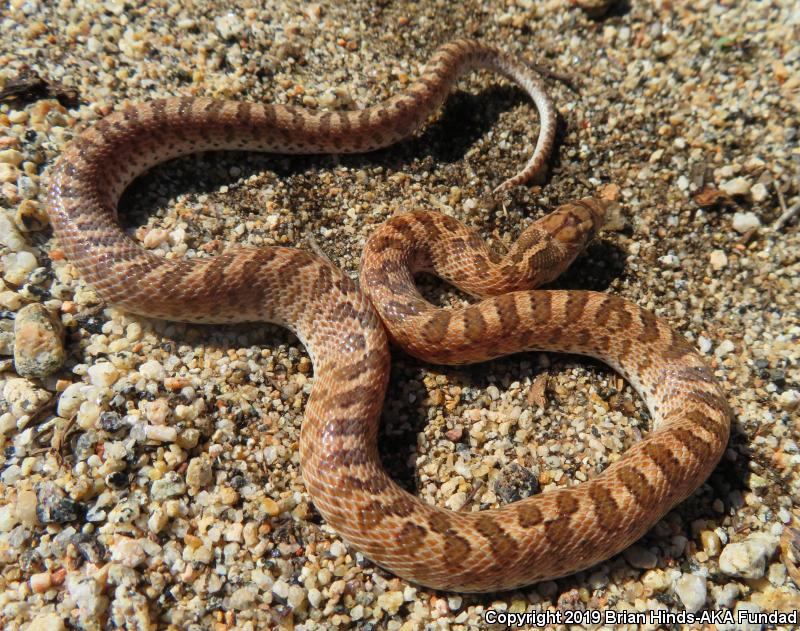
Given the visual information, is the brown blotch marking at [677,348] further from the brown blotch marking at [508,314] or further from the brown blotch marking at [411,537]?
the brown blotch marking at [411,537]

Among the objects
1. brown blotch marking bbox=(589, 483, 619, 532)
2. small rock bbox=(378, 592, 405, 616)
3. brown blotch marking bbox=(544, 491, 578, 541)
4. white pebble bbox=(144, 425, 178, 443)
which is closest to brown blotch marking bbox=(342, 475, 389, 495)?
small rock bbox=(378, 592, 405, 616)

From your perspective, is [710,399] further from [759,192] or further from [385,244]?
[385,244]

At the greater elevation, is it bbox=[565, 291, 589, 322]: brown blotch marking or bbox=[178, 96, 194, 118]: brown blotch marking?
bbox=[178, 96, 194, 118]: brown blotch marking

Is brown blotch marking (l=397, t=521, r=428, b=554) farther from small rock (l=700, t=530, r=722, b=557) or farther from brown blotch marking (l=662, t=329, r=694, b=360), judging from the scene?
brown blotch marking (l=662, t=329, r=694, b=360)

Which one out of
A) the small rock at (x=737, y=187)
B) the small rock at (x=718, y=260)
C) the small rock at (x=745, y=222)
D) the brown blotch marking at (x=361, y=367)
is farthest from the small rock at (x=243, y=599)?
the small rock at (x=737, y=187)

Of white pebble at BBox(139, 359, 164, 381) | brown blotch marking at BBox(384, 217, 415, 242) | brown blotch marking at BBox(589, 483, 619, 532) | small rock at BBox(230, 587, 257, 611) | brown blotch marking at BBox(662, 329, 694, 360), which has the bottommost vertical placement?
small rock at BBox(230, 587, 257, 611)

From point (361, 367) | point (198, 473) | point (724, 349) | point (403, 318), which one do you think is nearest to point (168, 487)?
point (198, 473)

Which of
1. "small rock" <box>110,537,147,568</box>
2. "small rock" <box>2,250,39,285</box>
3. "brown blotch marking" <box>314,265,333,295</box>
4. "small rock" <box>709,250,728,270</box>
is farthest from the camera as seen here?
"small rock" <box>709,250,728,270</box>
